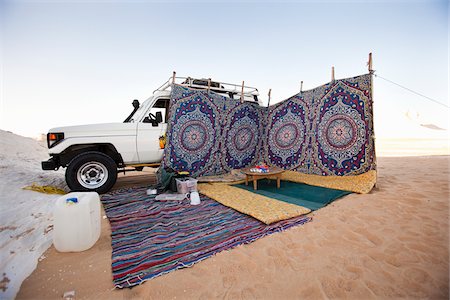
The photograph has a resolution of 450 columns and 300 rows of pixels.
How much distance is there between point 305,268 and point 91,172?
4.53 metres

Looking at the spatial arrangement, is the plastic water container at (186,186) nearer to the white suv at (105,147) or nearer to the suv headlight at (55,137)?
the white suv at (105,147)

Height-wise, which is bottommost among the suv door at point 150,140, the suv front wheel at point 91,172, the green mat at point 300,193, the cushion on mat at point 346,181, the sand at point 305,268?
the sand at point 305,268

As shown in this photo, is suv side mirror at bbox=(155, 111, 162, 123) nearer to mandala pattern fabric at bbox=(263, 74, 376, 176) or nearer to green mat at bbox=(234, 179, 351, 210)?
green mat at bbox=(234, 179, 351, 210)

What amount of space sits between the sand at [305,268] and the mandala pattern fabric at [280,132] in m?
2.49

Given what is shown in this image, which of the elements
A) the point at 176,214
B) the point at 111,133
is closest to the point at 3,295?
the point at 176,214

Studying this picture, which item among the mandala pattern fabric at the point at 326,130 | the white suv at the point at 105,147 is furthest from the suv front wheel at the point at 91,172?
the mandala pattern fabric at the point at 326,130

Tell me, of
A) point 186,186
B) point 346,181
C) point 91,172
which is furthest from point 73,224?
point 346,181

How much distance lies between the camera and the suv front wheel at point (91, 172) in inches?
163

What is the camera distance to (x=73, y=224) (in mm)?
2195

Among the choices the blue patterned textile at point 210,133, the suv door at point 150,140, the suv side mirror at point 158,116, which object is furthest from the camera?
the blue patterned textile at point 210,133

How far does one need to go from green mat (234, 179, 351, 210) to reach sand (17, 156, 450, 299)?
0.95 meters

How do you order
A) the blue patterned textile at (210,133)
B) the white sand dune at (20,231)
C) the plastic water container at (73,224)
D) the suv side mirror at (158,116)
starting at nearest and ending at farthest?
the white sand dune at (20,231), the plastic water container at (73,224), the suv side mirror at (158,116), the blue patterned textile at (210,133)

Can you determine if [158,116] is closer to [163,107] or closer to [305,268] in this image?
[163,107]

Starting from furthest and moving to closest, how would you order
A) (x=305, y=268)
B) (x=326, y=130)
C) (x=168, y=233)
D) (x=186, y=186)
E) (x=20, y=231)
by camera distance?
(x=326, y=130) < (x=186, y=186) < (x=168, y=233) < (x=20, y=231) < (x=305, y=268)
